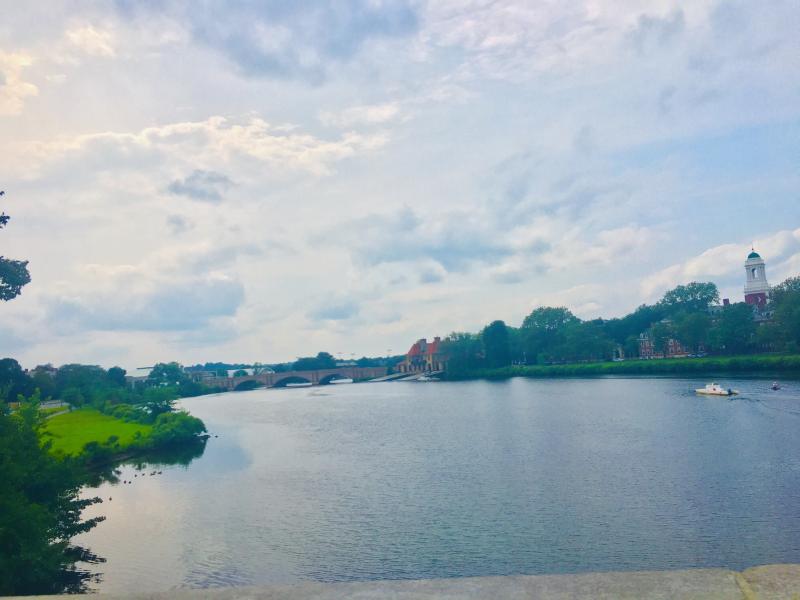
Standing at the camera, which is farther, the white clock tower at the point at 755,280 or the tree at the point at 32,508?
the white clock tower at the point at 755,280

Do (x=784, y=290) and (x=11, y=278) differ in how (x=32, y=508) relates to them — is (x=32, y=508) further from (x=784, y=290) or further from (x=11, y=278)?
(x=784, y=290)

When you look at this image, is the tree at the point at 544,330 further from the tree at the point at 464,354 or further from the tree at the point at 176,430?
the tree at the point at 176,430

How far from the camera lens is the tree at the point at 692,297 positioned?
148 metres

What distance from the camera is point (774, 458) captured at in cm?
3597

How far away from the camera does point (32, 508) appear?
1930cm

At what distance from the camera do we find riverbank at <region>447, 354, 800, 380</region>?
310 feet

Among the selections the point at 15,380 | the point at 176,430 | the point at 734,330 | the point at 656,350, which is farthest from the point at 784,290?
the point at 15,380

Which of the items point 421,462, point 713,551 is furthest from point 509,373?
point 713,551

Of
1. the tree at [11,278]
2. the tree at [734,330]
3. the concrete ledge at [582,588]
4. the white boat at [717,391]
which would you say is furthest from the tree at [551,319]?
the concrete ledge at [582,588]

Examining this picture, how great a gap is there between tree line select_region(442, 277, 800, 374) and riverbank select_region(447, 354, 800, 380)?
5539mm

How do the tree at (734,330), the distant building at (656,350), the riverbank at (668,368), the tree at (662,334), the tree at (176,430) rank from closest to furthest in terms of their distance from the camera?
the tree at (176,430) → the riverbank at (668,368) → the tree at (734,330) → the tree at (662,334) → the distant building at (656,350)

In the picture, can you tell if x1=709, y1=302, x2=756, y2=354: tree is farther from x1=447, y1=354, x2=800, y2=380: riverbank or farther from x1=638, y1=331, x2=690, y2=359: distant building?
x1=638, y1=331, x2=690, y2=359: distant building

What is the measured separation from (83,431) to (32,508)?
49283 millimetres

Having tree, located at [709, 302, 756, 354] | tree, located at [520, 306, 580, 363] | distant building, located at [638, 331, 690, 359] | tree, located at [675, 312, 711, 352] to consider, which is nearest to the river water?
tree, located at [709, 302, 756, 354]
